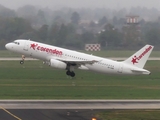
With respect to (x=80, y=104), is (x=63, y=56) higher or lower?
higher

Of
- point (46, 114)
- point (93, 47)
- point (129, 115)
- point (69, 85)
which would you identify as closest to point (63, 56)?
point (69, 85)

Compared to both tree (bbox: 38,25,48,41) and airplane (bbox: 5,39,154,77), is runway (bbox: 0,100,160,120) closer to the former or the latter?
airplane (bbox: 5,39,154,77)

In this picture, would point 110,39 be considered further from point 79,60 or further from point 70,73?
point 79,60

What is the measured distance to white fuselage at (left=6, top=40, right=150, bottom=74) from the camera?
64.8 m

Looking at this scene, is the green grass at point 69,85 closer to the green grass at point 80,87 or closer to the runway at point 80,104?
the green grass at point 80,87

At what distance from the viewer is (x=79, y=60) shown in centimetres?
6512

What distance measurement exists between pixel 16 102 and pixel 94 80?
842 inches

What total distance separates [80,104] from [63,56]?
17.3 meters

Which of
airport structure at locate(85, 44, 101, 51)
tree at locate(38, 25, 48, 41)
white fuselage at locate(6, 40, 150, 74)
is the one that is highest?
tree at locate(38, 25, 48, 41)

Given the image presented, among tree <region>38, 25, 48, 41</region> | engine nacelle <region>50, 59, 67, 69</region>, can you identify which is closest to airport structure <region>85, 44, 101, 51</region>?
tree <region>38, 25, 48, 41</region>

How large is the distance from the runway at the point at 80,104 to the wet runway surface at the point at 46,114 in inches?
74.8

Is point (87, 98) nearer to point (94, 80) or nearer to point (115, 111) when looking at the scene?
point (115, 111)

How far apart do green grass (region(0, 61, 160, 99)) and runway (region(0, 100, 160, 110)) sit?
2800mm

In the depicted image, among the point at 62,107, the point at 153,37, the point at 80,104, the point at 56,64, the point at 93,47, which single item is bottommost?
the point at 62,107
